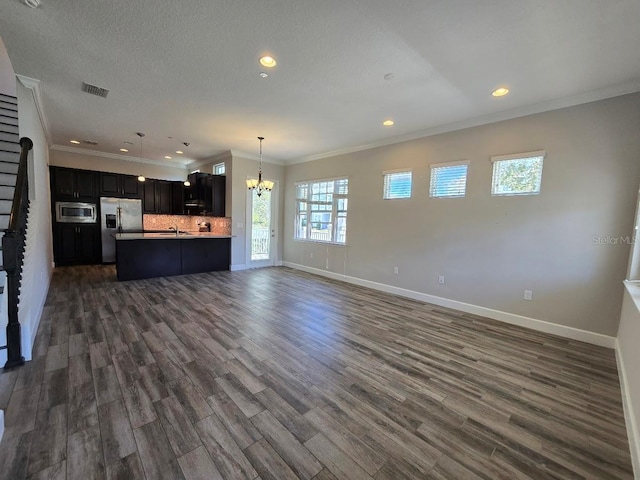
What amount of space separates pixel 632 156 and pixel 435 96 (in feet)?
7.36

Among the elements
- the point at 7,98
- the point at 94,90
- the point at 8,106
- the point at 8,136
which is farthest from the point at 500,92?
the point at 7,98

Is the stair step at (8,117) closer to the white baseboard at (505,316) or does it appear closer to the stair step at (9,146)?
the stair step at (9,146)

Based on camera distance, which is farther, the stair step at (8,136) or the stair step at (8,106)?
the stair step at (8,106)

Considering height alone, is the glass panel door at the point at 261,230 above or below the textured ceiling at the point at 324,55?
below

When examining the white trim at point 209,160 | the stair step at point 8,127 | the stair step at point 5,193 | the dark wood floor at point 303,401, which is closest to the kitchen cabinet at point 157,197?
the white trim at point 209,160

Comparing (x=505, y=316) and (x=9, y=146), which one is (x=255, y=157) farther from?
(x=505, y=316)

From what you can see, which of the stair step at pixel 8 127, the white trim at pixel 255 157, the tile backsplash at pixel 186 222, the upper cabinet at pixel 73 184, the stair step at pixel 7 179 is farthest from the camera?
the tile backsplash at pixel 186 222

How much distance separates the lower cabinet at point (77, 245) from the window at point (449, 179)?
810cm

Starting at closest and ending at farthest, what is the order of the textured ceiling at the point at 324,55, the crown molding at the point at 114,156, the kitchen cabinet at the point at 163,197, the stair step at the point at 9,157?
the textured ceiling at the point at 324,55 < the stair step at the point at 9,157 < the crown molding at the point at 114,156 < the kitchen cabinet at the point at 163,197

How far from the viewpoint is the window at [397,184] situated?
4.89 meters

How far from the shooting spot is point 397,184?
5.04m

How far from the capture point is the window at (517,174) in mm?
3537

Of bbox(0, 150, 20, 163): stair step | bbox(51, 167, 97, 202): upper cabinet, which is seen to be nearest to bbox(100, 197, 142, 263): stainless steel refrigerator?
bbox(51, 167, 97, 202): upper cabinet

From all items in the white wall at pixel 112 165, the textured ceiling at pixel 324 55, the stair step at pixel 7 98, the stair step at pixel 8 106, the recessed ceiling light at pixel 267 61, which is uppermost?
the stair step at pixel 7 98
